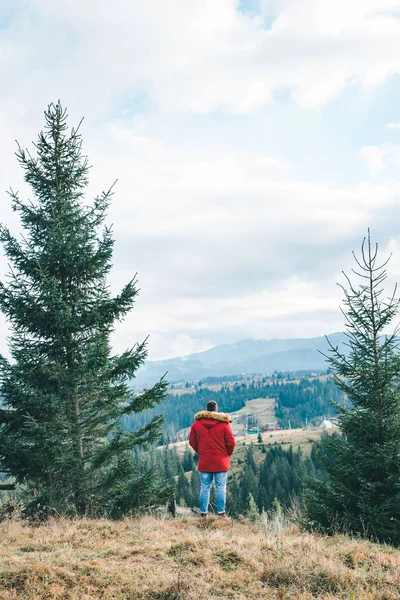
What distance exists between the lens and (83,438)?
11.1 metres

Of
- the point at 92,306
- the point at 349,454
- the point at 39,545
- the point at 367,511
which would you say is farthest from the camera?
the point at 92,306

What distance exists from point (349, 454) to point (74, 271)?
905cm

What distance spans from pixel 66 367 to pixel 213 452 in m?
4.61

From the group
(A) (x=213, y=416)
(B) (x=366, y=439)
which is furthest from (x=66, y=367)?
(B) (x=366, y=439)

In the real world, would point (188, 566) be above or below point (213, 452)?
below

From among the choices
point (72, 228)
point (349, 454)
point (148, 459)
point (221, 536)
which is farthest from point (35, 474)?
point (148, 459)

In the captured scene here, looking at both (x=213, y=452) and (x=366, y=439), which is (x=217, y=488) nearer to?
A: (x=213, y=452)

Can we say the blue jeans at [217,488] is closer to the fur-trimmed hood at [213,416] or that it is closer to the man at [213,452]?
the man at [213,452]

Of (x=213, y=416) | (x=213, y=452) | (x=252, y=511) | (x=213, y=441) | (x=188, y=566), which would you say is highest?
(x=213, y=416)

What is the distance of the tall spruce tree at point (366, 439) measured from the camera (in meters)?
9.66

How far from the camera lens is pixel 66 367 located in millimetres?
11117

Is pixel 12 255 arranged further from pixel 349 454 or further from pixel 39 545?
pixel 349 454

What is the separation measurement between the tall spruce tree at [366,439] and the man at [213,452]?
2578 millimetres

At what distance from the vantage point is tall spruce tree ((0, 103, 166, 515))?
10031mm
